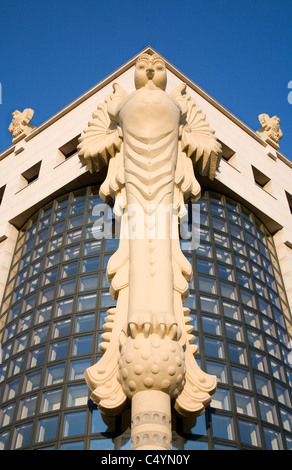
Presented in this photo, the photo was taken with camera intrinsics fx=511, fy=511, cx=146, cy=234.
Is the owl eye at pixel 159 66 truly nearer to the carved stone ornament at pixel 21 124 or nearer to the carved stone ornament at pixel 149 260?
the carved stone ornament at pixel 149 260

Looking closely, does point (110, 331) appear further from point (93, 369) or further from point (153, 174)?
point (153, 174)

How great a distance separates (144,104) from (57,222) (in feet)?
14.6

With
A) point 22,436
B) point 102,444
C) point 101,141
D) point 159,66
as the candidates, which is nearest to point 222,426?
point 102,444

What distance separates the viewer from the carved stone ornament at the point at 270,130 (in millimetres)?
19497

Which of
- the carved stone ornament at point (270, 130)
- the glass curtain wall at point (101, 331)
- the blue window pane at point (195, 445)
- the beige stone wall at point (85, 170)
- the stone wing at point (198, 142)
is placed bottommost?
the blue window pane at point (195, 445)

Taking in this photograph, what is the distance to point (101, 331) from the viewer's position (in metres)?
10.7

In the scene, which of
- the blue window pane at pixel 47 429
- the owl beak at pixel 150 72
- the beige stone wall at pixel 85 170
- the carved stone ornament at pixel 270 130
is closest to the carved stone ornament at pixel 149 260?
the owl beak at pixel 150 72

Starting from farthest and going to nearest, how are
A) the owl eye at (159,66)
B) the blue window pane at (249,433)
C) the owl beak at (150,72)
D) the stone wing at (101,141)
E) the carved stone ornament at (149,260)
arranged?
the stone wing at (101,141)
the owl eye at (159,66)
the owl beak at (150,72)
the blue window pane at (249,433)
the carved stone ornament at (149,260)

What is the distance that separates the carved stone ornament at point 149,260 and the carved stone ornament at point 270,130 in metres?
6.53

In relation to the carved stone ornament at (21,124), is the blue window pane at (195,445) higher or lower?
lower

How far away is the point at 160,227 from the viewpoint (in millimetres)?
9789

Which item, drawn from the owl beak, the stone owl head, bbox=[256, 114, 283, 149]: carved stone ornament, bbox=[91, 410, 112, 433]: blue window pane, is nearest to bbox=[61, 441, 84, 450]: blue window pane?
bbox=[91, 410, 112, 433]: blue window pane

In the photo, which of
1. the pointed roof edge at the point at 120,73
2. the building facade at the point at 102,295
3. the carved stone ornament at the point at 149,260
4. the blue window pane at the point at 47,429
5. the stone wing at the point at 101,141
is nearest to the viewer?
the carved stone ornament at the point at 149,260

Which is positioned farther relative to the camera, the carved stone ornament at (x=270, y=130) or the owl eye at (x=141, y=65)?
the carved stone ornament at (x=270, y=130)
